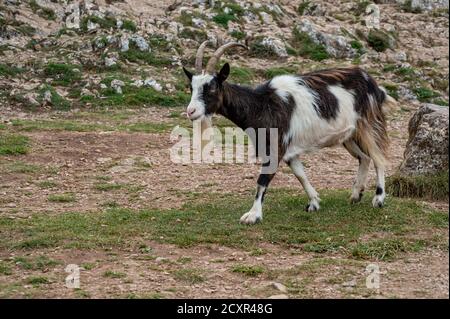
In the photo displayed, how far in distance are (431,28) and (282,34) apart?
22.2 feet

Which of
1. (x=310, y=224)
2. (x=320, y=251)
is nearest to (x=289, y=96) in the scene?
(x=310, y=224)

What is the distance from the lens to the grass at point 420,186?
9547 mm

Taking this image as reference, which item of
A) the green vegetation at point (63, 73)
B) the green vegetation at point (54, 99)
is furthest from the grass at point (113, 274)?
the green vegetation at point (63, 73)

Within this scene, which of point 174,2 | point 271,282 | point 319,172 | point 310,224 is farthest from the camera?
point 174,2

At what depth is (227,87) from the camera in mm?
9086

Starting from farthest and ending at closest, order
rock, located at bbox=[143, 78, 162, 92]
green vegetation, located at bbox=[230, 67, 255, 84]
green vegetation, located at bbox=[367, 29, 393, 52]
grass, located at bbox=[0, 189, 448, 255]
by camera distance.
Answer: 1. green vegetation, located at bbox=[367, 29, 393, 52]
2. green vegetation, located at bbox=[230, 67, 255, 84]
3. rock, located at bbox=[143, 78, 162, 92]
4. grass, located at bbox=[0, 189, 448, 255]

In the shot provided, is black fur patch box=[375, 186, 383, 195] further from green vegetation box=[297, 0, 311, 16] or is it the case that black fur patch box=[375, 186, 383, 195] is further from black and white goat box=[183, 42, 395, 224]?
green vegetation box=[297, 0, 311, 16]

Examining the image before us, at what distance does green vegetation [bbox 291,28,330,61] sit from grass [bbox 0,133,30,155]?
438 inches

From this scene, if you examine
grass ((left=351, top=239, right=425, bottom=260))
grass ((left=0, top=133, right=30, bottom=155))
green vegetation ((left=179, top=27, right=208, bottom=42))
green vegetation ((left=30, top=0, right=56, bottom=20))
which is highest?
green vegetation ((left=30, top=0, right=56, bottom=20))

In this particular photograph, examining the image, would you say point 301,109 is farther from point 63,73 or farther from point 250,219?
point 63,73

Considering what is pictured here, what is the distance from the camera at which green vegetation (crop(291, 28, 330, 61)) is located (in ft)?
71.7

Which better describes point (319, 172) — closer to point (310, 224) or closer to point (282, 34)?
point (310, 224)

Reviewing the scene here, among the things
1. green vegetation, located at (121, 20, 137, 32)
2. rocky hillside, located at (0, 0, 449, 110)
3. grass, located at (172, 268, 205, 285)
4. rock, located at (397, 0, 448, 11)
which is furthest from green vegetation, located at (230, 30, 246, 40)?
grass, located at (172, 268, 205, 285)

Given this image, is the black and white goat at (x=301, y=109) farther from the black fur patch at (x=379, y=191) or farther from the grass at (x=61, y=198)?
the grass at (x=61, y=198)
